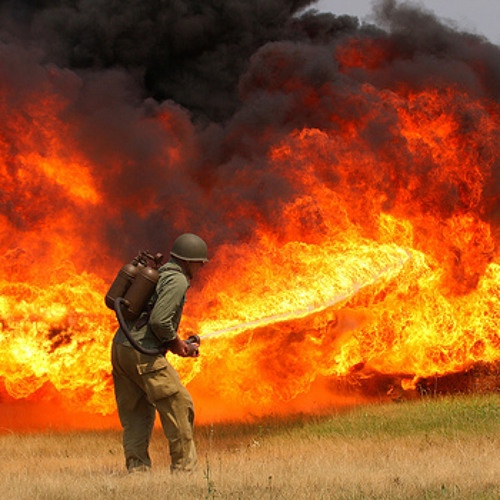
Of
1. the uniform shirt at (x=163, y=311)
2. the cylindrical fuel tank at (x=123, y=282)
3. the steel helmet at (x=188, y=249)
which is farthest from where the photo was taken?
the steel helmet at (x=188, y=249)

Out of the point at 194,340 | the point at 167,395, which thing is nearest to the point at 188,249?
the point at 194,340

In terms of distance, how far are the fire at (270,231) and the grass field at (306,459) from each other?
0.75 metres

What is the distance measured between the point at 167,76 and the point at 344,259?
41.4 ft

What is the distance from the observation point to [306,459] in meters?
10.6

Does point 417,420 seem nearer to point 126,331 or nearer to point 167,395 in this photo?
point 167,395

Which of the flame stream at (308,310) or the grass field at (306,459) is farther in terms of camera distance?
the flame stream at (308,310)

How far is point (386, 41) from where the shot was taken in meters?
19.7

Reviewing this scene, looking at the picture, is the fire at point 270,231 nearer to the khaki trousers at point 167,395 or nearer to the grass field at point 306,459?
the grass field at point 306,459

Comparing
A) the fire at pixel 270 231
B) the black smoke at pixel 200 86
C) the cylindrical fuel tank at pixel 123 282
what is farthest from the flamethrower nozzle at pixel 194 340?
the black smoke at pixel 200 86

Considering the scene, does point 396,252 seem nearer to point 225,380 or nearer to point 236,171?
point 225,380

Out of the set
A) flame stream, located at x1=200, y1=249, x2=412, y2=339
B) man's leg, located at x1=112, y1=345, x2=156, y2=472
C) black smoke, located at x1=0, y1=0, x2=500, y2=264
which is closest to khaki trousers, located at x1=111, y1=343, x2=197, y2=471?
man's leg, located at x1=112, y1=345, x2=156, y2=472

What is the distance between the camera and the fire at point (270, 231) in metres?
12.0

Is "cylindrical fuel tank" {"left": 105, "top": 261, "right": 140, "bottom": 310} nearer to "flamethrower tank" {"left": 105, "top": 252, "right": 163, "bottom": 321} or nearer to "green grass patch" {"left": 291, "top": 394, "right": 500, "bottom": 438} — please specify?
"flamethrower tank" {"left": 105, "top": 252, "right": 163, "bottom": 321}

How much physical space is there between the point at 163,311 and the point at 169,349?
0.54m
